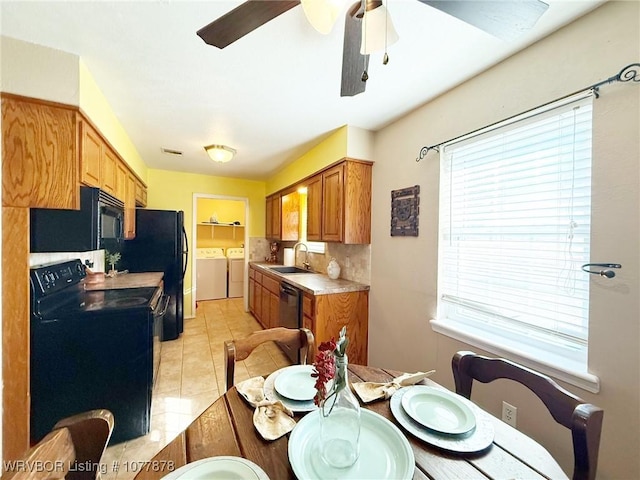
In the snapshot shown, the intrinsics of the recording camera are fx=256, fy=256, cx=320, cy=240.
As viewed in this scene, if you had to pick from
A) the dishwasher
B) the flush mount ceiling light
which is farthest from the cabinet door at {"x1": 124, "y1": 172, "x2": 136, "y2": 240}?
the dishwasher

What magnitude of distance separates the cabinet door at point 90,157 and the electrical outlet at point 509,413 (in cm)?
276

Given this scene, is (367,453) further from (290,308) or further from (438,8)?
(290,308)

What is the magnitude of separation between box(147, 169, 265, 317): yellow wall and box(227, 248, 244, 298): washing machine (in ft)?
3.76

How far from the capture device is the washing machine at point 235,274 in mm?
5598

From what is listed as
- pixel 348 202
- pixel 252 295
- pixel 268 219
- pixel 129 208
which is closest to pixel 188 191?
pixel 268 219

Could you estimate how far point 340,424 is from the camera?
730mm

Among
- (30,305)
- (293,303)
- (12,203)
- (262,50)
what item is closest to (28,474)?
(30,305)

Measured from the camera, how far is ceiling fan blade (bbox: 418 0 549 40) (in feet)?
2.66

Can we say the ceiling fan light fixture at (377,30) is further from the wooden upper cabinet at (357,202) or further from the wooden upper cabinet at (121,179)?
the wooden upper cabinet at (121,179)

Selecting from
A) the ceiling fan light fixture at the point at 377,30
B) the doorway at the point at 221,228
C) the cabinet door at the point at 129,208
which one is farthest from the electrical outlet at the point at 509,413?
the doorway at the point at 221,228

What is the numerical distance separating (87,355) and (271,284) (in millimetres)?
1946

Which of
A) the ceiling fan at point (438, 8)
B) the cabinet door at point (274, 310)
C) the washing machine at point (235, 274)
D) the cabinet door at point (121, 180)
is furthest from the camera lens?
the washing machine at point (235, 274)

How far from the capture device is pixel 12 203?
138cm

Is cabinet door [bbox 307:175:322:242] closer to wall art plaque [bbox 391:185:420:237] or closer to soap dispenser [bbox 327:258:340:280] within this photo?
soap dispenser [bbox 327:258:340:280]
